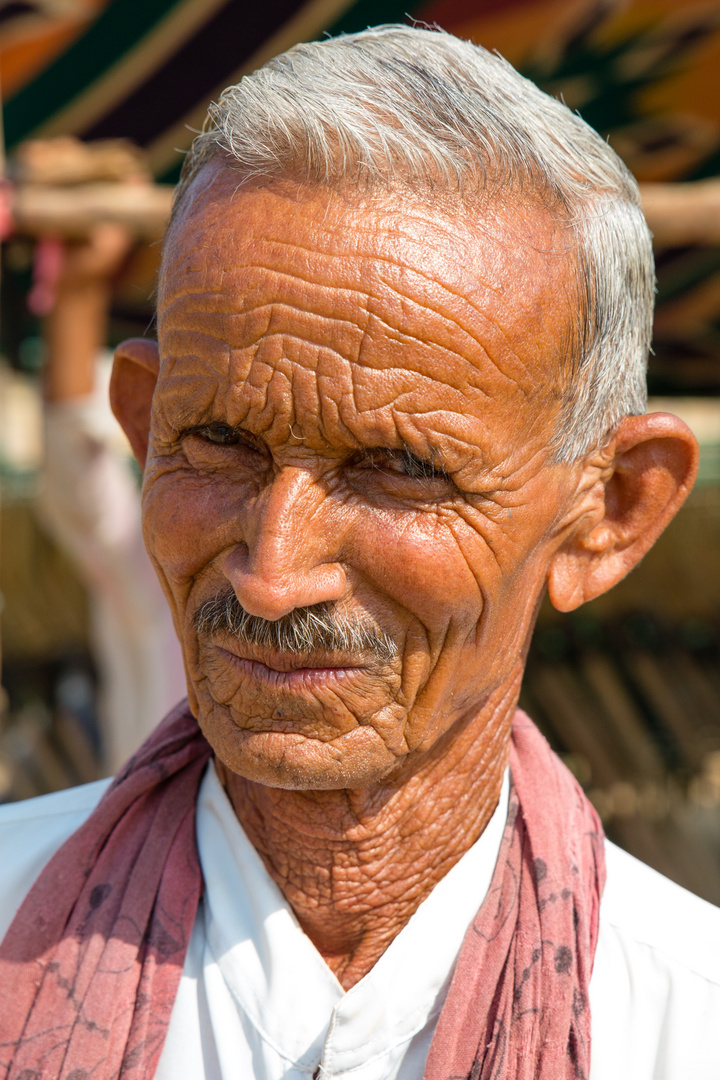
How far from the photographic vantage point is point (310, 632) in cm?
145

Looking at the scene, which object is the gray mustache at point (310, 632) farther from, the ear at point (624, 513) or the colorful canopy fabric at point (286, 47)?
the colorful canopy fabric at point (286, 47)

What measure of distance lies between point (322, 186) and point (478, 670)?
0.73 meters

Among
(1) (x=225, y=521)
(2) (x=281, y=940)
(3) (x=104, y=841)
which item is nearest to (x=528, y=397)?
(1) (x=225, y=521)

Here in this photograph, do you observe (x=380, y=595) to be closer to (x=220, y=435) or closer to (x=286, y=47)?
(x=220, y=435)

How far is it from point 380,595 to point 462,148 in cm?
62

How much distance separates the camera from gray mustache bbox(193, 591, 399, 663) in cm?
145

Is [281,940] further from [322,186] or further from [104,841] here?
[322,186]

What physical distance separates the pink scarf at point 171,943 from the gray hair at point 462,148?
25.0 inches

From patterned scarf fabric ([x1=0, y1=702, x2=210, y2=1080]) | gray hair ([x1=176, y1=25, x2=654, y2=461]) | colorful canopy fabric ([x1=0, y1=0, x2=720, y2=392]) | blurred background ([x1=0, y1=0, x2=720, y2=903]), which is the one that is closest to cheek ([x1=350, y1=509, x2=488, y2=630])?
gray hair ([x1=176, y1=25, x2=654, y2=461])

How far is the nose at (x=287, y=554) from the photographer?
1376 mm

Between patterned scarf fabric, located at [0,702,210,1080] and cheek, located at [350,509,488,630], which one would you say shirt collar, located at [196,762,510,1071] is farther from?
cheek, located at [350,509,488,630]

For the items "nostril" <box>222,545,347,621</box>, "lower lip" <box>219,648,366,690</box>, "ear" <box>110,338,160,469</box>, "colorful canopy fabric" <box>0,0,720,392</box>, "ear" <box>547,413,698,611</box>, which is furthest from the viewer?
"colorful canopy fabric" <box>0,0,720,392</box>

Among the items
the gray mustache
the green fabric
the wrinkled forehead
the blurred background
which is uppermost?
the green fabric

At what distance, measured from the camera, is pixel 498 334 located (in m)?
1.42
